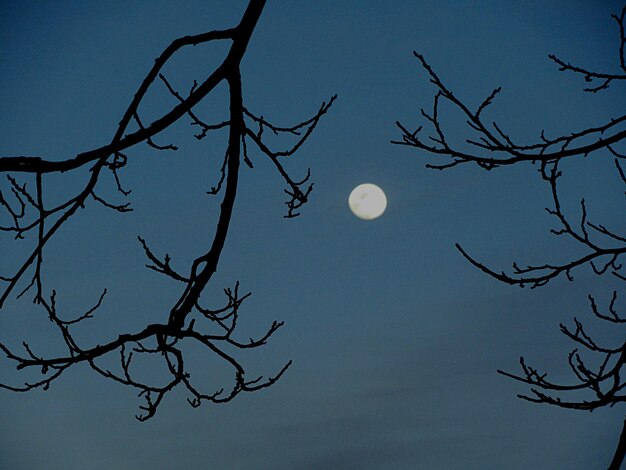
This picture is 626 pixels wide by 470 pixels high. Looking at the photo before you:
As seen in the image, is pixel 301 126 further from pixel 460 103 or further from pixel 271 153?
pixel 460 103

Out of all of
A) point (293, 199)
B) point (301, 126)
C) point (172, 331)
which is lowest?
point (172, 331)

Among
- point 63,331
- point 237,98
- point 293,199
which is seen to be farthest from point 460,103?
point 63,331

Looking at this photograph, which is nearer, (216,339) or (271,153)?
(216,339)

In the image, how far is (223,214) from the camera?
12.4 ft

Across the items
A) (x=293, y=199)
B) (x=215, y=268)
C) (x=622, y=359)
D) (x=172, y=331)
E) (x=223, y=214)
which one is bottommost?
(x=622, y=359)

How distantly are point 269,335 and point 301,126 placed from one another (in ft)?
5.48

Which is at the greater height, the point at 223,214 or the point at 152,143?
the point at 152,143

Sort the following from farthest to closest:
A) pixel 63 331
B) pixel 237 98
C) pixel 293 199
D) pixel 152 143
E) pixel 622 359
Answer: pixel 293 199
pixel 152 143
pixel 237 98
pixel 63 331
pixel 622 359

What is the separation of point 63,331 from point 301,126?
2.31 metres

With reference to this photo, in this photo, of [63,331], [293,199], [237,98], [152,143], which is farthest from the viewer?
[293,199]

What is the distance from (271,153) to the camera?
4465 millimetres

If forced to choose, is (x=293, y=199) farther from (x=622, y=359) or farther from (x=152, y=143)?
(x=622, y=359)

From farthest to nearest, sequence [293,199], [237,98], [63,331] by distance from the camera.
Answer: [293,199] → [237,98] → [63,331]

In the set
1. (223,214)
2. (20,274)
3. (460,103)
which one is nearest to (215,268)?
(223,214)
